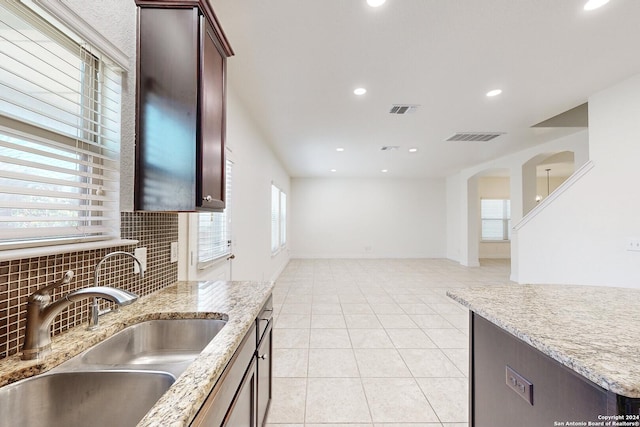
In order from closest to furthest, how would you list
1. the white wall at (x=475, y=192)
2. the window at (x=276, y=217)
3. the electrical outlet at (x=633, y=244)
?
the electrical outlet at (x=633, y=244), the white wall at (x=475, y=192), the window at (x=276, y=217)

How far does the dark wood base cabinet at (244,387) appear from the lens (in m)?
0.79

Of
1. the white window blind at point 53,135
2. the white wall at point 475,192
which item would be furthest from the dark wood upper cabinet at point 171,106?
the white wall at point 475,192

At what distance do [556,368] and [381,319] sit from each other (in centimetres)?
280

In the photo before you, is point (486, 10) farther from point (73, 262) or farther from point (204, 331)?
point (73, 262)

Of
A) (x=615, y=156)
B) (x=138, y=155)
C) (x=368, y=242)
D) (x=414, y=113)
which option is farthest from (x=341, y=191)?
(x=138, y=155)

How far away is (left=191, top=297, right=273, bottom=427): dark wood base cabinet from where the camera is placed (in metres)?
0.79

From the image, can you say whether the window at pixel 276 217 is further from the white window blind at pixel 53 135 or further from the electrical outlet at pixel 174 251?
the white window blind at pixel 53 135

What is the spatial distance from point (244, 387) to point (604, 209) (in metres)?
3.73

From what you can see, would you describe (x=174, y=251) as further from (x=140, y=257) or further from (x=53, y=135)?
(x=53, y=135)

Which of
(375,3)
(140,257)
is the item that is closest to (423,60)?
(375,3)

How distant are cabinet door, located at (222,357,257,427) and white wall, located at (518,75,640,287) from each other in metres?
3.49

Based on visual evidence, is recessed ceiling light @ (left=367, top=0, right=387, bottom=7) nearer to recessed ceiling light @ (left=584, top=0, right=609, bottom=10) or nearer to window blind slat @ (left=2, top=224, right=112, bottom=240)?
recessed ceiling light @ (left=584, top=0, right=609, bottom=10)

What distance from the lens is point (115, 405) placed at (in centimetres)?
87

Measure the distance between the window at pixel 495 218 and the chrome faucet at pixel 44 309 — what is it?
10.3 m
